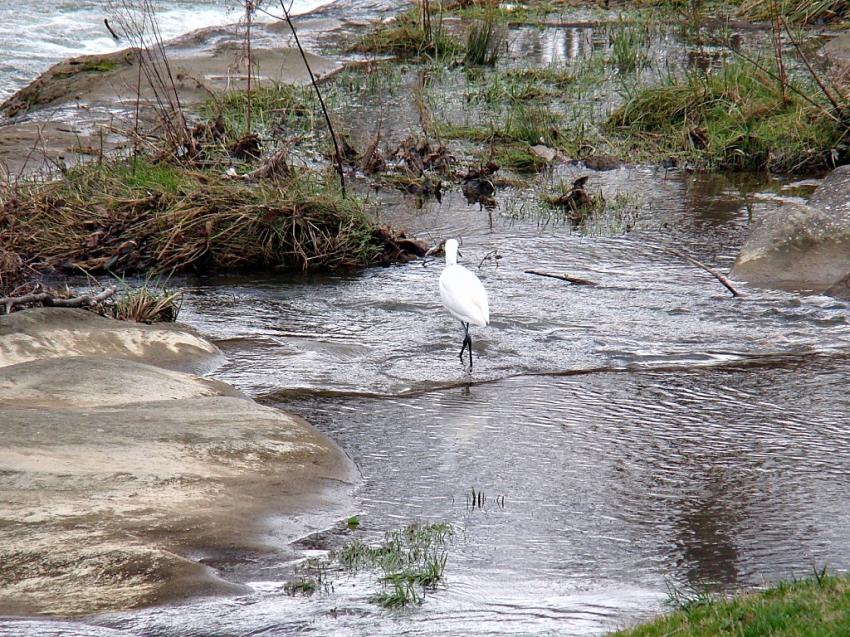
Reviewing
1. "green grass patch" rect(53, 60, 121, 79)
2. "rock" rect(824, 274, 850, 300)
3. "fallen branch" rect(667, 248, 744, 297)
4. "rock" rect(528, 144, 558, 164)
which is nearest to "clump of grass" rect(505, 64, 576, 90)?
"rock" rect(528, 144, 558, 164)

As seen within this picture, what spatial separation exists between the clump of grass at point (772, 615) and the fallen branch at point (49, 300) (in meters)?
4.48

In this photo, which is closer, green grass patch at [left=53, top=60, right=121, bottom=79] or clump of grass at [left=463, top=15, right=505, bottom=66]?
green grass patch at [left=53, top=60, right=121, bottom=79]

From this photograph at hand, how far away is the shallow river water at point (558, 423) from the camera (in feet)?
13.4

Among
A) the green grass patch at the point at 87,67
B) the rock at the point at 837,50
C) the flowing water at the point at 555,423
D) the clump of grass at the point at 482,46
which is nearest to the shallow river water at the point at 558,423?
the flowing water at the point at 555,423

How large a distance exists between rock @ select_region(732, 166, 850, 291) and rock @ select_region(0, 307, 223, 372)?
13.0ft

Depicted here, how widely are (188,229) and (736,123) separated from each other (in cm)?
603

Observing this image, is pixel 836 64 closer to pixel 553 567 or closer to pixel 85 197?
pixel 85 197

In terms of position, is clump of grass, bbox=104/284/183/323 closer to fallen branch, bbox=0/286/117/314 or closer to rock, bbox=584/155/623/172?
fallen branch, bbox=0/286/117/314

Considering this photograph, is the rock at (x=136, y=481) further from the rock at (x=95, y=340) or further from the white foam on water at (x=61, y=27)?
the white foam on water at (x=61, y=27)

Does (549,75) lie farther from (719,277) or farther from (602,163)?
(719,277)

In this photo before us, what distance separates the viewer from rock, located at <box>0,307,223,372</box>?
629cm

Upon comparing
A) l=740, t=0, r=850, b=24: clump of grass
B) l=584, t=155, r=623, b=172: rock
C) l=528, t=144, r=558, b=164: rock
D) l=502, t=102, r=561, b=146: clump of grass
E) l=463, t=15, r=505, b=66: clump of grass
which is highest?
l=740, t=0, r=850, b=24: clump of grass

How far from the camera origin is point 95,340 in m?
6.52

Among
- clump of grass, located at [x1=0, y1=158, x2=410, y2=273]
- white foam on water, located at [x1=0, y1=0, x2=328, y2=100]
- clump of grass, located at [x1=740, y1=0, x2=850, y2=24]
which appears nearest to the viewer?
clump of grass, located at [x1=0, y1=158, x2=410, y2=273]
